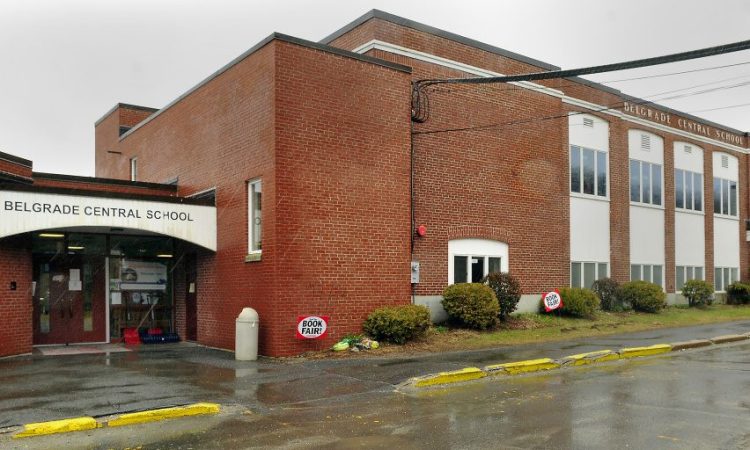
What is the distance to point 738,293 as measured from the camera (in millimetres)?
32406

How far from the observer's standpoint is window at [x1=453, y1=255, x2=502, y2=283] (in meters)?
20.5

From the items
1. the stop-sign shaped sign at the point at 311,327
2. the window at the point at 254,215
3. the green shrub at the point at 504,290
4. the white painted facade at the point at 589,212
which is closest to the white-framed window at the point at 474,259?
the green shrub at the point at 504,290

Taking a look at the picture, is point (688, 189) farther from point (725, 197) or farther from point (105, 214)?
point (105, 214)

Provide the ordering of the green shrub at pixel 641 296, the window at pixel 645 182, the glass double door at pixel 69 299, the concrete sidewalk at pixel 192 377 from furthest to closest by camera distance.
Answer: the window at pixel 645 182
the green shrub at pixel 641 296
the glass double door at pixel 69 299
the concrete sidewalk at pixel 192 377

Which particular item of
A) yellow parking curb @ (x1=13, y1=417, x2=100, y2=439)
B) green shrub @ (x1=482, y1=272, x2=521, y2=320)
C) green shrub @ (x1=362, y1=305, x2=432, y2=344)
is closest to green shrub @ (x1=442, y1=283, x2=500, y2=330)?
green shrub @ (x1=482, y1=272, x2=521, y2=320)

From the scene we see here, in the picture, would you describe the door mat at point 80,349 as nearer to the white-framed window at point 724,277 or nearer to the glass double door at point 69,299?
the glass double door at point 69,299

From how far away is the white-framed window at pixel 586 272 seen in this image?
81.3 feet

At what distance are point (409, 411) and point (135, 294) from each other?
→ 12.4m

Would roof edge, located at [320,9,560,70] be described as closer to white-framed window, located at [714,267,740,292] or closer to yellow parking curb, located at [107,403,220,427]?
yellow parking curb, located at [107,403,220,427]

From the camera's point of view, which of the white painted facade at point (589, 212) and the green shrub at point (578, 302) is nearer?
the green shrub at point (578, 302)

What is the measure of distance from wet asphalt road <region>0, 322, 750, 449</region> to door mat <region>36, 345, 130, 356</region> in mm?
1163

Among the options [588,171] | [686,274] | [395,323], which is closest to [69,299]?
[395,323]

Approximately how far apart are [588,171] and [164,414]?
1977cm

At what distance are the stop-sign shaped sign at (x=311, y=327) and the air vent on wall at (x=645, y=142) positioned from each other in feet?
59.1
